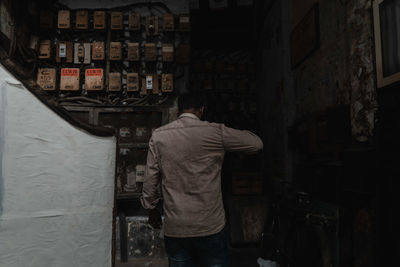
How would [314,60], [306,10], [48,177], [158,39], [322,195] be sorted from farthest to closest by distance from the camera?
1. [158,39]
2. [306,10]
3. [314,60]
4. [322,195]
5. [48,177]

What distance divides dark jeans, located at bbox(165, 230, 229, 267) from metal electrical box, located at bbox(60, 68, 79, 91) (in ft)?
12.0

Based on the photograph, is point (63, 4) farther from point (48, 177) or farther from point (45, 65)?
point (48, 177)

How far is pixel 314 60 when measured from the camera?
3098 mm

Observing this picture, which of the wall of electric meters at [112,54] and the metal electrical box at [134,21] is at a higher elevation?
the metal electrical box at [134,21]

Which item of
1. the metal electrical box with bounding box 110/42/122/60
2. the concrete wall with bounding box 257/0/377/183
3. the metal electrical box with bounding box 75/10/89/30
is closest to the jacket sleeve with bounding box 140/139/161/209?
the concrete wall with bounding box 257/0/377/183

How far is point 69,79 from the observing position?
4559mm

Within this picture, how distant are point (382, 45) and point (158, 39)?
12.9 ft

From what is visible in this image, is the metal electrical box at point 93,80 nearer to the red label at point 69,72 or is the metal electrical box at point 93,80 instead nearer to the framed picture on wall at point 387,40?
the red label at point 69,72

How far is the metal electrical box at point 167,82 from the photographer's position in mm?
4660

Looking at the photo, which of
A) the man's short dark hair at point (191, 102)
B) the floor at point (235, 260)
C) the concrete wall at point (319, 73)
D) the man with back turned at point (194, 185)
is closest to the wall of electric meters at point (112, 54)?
the concrete wall at point (319, 73)

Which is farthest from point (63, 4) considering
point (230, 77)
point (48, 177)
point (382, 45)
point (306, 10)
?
point (382, 45)

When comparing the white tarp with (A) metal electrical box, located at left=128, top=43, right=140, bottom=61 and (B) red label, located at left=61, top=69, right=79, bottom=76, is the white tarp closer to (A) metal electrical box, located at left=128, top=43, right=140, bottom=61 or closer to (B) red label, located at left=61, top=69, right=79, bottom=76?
(A) metal electrical box, located at left=128, top=43, right=140, bottom=61

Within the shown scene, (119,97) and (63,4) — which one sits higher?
(63,4)

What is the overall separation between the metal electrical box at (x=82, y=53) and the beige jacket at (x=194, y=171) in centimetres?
360
